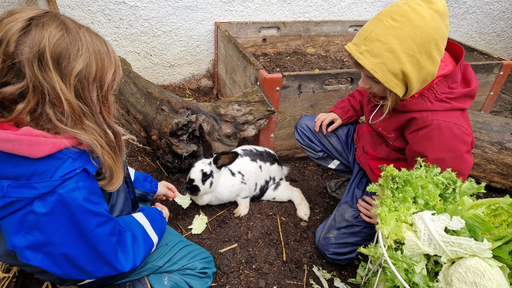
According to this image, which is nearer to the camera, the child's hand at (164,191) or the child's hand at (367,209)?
the child's hand at (367,209)

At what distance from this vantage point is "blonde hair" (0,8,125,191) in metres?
1.27

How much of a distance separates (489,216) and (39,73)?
212cm

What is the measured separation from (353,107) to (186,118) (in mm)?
1498

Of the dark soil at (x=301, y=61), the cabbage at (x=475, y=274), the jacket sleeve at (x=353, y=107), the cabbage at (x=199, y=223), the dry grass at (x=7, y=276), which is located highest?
the cabbage at (x=475, y=274)

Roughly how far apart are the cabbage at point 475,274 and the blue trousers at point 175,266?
1388 millimetres

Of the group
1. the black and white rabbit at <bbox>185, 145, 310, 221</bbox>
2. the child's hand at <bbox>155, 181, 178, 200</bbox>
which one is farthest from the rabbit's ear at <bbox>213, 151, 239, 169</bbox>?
the child's hand at <bbox>155, 181, 178, 200</bbox>

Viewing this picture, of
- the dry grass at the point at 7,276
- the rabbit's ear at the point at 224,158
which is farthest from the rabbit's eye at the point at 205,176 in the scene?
the dry grass at the point at 7,276

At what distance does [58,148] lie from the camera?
136cm

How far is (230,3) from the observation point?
14.1ft

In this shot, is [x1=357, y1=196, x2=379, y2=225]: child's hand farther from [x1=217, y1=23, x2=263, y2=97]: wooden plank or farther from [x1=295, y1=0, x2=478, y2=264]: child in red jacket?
[x1=217, y1=23, x2=263, y2=97]: wooden plank

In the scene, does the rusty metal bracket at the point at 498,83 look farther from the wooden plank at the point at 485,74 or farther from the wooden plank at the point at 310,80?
the wooden plank at the point at 310,80

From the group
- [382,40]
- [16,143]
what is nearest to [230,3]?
[382,40]

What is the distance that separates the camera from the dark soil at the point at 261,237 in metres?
2.45

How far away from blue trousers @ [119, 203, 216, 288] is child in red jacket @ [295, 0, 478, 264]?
0.99 m
